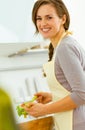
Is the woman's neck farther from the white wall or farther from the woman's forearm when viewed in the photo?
the white wall

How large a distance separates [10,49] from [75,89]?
0.62m

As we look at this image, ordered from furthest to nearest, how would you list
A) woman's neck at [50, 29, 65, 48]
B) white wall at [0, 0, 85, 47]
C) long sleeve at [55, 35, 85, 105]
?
1. white wall at [0, 0, 85, 47]
2. woman's neck at [50, 29, 65, 48]
3. long sleeve at [55, 35, 85, 105]

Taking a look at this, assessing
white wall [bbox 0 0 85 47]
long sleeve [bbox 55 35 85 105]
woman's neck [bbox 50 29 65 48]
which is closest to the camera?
long sleeve [bbox 55 35 85 105]

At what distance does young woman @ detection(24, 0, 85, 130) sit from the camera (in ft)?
2.71

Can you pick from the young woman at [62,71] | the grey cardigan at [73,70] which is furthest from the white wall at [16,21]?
the grey cardigan at [73,70]

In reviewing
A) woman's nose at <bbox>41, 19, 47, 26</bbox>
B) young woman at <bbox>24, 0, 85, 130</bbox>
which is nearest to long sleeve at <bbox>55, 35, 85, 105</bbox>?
young woman at <bbox>24, 0, 85, 130</bbox>

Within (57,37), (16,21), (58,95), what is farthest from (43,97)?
(16,21)

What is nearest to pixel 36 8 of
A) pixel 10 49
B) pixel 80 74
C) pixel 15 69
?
pixel 80 74

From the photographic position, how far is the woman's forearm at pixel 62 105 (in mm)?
842

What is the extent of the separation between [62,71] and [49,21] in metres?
0.18

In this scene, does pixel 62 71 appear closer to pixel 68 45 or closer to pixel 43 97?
pixel 68 45

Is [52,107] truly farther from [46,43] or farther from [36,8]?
[46,43]

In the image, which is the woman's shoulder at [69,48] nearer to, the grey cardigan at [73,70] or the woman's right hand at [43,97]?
the grey cardigan at [73,70]

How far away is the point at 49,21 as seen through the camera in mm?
910
